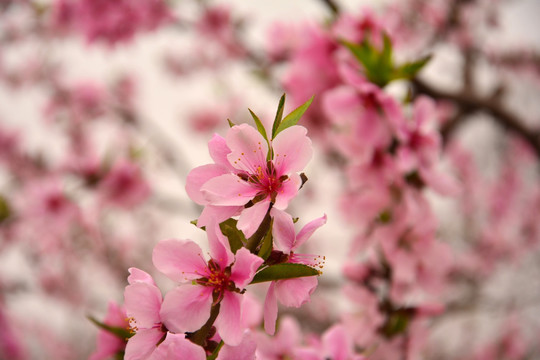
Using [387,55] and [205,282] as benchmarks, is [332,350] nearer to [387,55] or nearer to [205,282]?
[205,282]

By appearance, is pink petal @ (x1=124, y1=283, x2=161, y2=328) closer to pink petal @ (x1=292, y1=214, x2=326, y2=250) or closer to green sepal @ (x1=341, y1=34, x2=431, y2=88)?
pink petal @ (x1=292, y1=214, x2=326, y2=250)

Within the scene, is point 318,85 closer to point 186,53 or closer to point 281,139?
point 281,139

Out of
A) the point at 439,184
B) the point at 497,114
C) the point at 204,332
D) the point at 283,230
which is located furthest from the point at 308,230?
the point at 497,114

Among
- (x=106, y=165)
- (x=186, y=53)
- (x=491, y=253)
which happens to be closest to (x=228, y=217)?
(x=106, y=165)

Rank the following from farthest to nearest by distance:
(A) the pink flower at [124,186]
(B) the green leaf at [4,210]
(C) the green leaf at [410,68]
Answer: (A) the pink flower at [124,186]
(B) the green leaf at [4,210]
(C) the green leaf at [410,68]

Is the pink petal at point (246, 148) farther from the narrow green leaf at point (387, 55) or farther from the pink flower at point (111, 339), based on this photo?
the narrow green leaf at point (387, 55)

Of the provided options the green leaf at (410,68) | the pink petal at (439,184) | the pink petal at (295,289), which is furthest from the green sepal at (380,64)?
the pink petal at (295,289)
